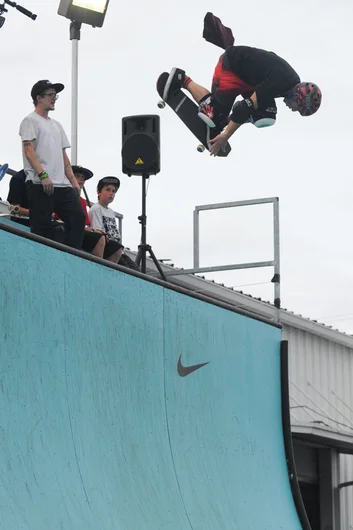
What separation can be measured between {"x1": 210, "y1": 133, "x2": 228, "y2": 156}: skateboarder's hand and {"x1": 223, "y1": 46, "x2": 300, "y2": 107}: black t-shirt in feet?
2.06

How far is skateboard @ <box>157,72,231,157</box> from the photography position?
1120cm

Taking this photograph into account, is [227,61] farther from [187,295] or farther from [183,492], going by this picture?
[183,492]

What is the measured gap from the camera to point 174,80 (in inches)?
448

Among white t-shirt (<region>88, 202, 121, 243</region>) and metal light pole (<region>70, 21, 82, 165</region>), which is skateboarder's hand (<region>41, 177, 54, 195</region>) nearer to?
white t-shirt (<region>88, 202, 121, 243</region>)

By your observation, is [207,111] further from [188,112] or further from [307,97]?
[307,97]

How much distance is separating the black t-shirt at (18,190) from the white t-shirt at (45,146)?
0.45 meters

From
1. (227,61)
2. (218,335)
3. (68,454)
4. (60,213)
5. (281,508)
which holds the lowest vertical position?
(281,508)

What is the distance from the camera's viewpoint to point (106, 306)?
797 cm

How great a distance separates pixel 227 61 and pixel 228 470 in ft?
13.8

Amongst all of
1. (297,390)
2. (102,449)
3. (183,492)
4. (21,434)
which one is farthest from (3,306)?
(297,390)

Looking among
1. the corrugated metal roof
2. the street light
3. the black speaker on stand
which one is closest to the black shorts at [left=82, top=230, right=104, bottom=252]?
the black speaker on stand

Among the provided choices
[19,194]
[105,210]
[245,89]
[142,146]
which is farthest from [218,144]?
[19,194]

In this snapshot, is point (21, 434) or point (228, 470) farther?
point (228, 470)

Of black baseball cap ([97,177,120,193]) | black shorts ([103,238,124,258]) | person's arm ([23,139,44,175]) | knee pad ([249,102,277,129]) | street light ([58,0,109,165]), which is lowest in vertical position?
black shorts ([103,238,124,258])
